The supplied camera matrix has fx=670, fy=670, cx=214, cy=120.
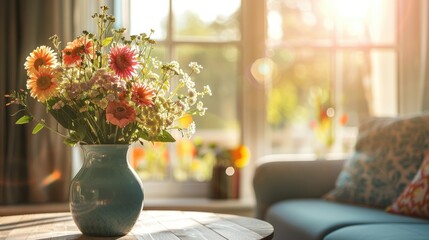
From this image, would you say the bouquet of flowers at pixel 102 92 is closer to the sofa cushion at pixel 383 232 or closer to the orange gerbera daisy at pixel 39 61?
the orange gerbera daisy at pixel 39 61

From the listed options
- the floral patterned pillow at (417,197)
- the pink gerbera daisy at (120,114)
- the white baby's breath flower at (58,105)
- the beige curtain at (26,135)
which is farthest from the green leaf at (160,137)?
the beige curtain at (26,135)

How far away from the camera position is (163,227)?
2012mm

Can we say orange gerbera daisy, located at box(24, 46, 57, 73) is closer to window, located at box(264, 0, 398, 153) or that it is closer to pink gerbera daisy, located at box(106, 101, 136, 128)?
pink gerbera daisy, located at box(106, 101, 136, 128)

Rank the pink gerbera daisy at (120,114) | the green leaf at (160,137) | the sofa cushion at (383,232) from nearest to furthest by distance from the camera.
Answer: the pink gerbera daisy at (120,114) → the green leaf at (160,137) → the sofa cushion at (383,232)

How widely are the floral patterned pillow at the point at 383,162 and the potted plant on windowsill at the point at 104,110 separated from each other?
4.04 ft

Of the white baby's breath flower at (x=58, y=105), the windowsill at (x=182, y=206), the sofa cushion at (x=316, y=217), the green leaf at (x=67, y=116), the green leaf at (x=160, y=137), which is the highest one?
the white baby's breath flower at (x=58, y=105)

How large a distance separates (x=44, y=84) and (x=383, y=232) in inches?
45.1

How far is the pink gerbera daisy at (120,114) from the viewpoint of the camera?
5.78 ft

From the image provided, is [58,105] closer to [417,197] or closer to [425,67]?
[417,197]

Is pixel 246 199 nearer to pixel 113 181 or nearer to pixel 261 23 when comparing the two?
pixel 261 23

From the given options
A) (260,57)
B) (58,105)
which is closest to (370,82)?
(260,57)

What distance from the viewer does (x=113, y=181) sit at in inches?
73.4

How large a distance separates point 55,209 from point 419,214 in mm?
1654

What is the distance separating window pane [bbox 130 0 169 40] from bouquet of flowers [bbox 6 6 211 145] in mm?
1743
